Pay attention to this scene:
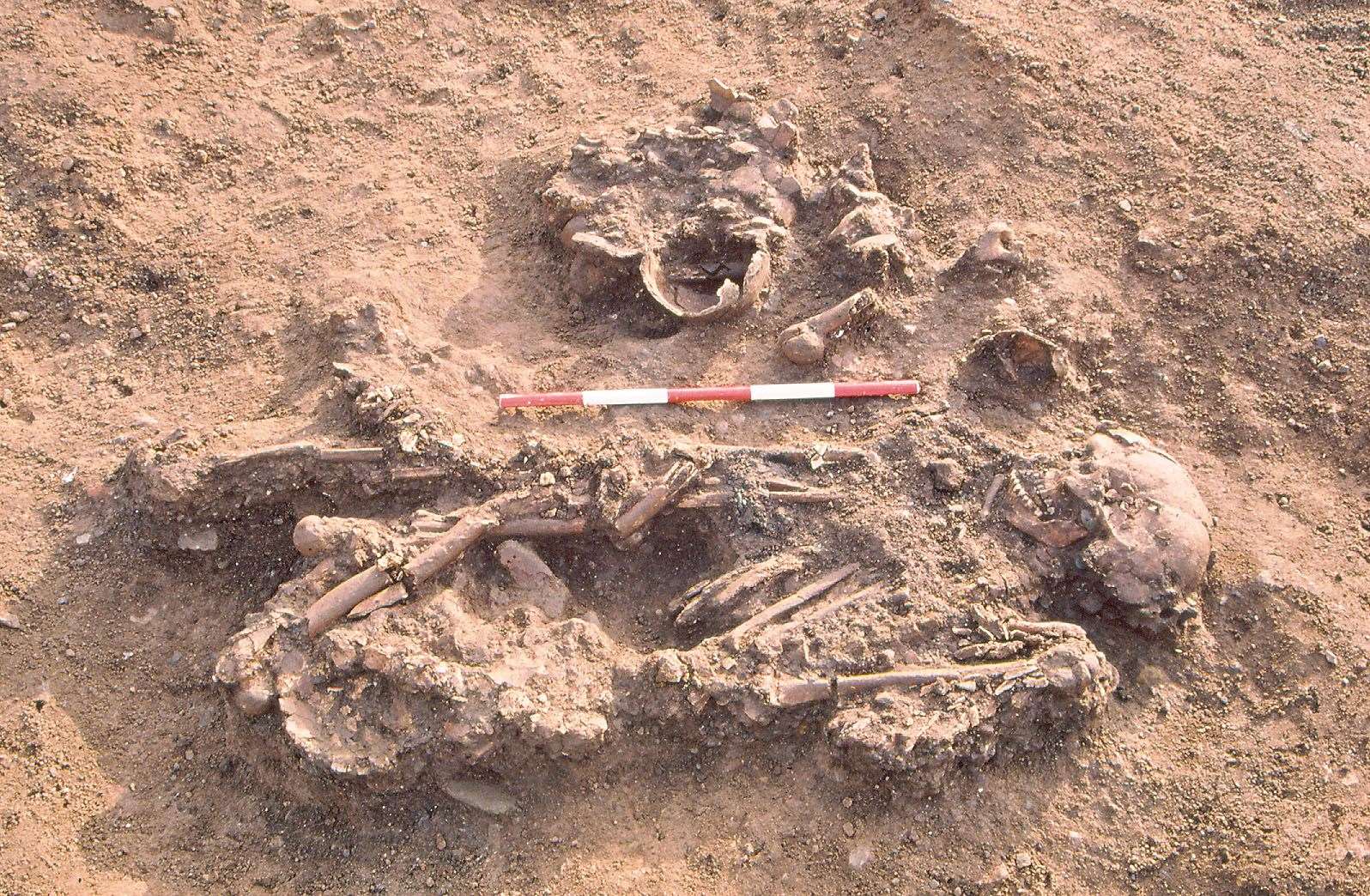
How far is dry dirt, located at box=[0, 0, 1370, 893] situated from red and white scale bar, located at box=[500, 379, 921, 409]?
0.24 feet

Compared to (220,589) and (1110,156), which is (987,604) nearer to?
(1110,156)

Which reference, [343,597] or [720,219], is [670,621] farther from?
[720,219]

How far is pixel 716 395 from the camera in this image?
501 centimetres

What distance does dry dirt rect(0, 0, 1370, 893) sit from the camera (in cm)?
426

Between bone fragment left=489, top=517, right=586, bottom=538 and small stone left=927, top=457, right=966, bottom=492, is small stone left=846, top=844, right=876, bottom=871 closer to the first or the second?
small stone left=927, top=457, right=966, bottom=492

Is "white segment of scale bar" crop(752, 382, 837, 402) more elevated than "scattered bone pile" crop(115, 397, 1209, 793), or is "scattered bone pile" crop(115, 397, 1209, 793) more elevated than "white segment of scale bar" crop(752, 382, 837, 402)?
"white segment of scale bar" crop(752, 382, 837, 402)

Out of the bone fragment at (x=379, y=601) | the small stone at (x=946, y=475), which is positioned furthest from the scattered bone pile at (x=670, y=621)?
the small stone at (x=946, y=475)

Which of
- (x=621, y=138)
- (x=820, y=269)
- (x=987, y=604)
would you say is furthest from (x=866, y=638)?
(x=621, y=138)

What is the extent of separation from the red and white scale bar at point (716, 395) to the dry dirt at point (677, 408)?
0.07 meters

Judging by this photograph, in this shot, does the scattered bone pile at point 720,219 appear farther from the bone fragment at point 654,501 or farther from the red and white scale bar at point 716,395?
the bone fragment at point 654,501

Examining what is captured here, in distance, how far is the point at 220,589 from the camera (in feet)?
16.0

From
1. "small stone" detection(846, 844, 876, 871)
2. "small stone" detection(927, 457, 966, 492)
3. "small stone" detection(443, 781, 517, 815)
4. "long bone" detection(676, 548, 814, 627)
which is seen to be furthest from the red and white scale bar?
"small stone" detection(846, 844, 876, 871)

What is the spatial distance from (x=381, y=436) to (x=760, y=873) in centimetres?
245

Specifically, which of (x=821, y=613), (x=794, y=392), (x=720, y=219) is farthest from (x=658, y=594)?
(x=720, y=219)
